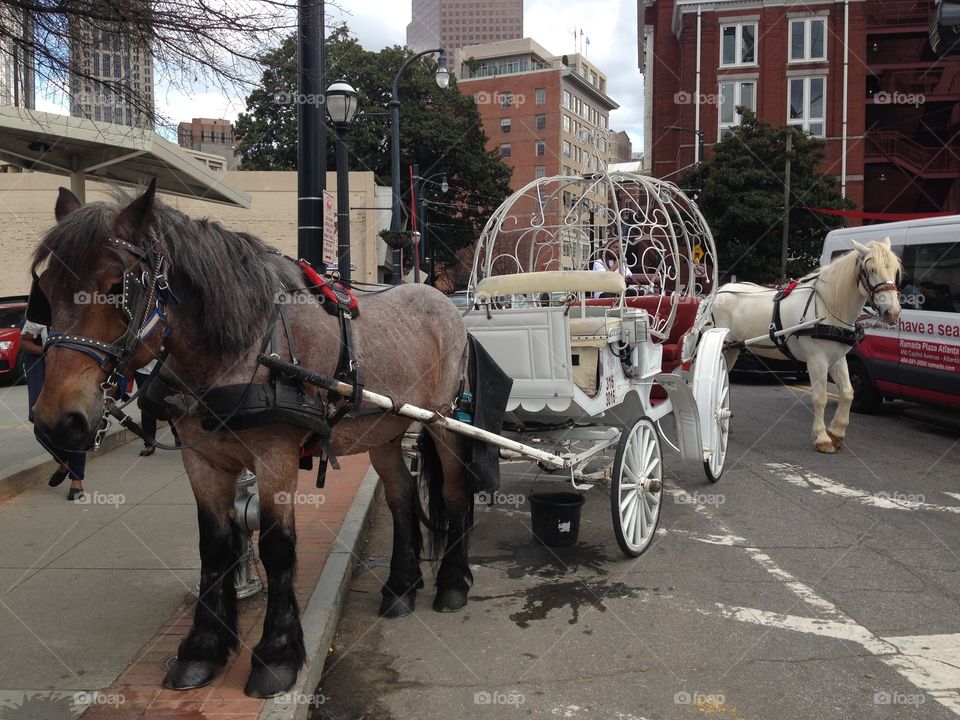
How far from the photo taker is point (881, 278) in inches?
314

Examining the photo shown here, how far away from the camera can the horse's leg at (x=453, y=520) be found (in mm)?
4461

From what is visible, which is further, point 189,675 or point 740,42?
point 740,42

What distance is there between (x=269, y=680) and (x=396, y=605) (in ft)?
4.15

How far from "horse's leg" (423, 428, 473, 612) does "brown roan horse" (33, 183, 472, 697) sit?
32 cm

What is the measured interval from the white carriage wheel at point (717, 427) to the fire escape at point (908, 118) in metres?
31.9

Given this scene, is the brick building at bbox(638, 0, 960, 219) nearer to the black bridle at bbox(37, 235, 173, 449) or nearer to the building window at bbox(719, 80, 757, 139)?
the building window at bbox(719, 80, 757, 139)

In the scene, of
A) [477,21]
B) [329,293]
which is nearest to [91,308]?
[329,293]

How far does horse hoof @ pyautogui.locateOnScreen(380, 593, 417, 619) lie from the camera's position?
14.4 ft

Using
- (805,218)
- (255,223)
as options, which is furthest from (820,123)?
(255,223)

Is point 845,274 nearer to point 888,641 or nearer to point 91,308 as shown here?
point 888,641

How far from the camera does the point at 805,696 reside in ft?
11.3

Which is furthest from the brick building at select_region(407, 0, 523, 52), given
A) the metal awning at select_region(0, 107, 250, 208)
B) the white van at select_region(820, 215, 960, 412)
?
the white van at select_region(820, 215, 960, 412)

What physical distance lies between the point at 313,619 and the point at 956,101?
3805cm

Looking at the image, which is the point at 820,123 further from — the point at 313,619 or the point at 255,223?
the point at 313,619
